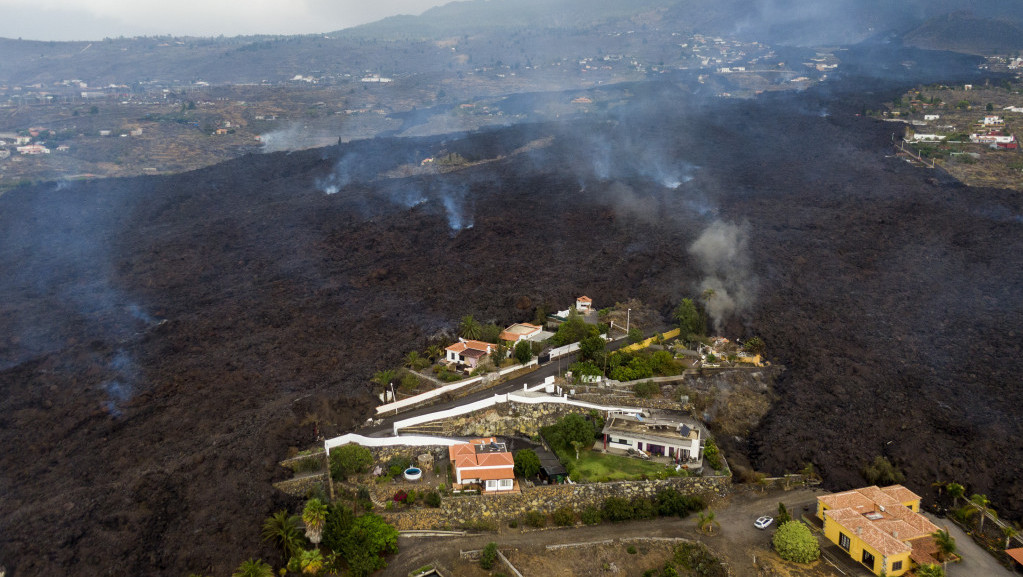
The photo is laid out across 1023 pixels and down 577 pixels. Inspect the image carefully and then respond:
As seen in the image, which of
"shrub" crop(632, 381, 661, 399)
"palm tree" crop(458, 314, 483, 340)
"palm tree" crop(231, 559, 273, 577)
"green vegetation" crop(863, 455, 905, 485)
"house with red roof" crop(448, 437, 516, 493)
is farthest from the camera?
"palm tree" crop(458, 314, 483, 340)

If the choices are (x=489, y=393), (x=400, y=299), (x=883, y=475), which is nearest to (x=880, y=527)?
(x=883, y=475)

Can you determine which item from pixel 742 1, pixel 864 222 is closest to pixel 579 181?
pixel 864 222

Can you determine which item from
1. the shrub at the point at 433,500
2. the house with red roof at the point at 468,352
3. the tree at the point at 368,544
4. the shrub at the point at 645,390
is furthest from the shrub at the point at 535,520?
the house with red roof at the point at 468,352

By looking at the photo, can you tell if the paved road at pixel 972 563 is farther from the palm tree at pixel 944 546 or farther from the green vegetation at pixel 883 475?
the green vegetation at pixel 883 475

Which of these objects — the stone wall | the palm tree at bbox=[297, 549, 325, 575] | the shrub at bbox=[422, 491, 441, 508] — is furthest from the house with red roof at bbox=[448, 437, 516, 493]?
the palm tree at bbox=[297, 549, 325, 575]

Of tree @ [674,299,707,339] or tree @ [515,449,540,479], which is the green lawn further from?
tree @ [674,299,707,339]

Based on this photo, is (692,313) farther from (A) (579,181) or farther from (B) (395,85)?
(B) (395,85)
